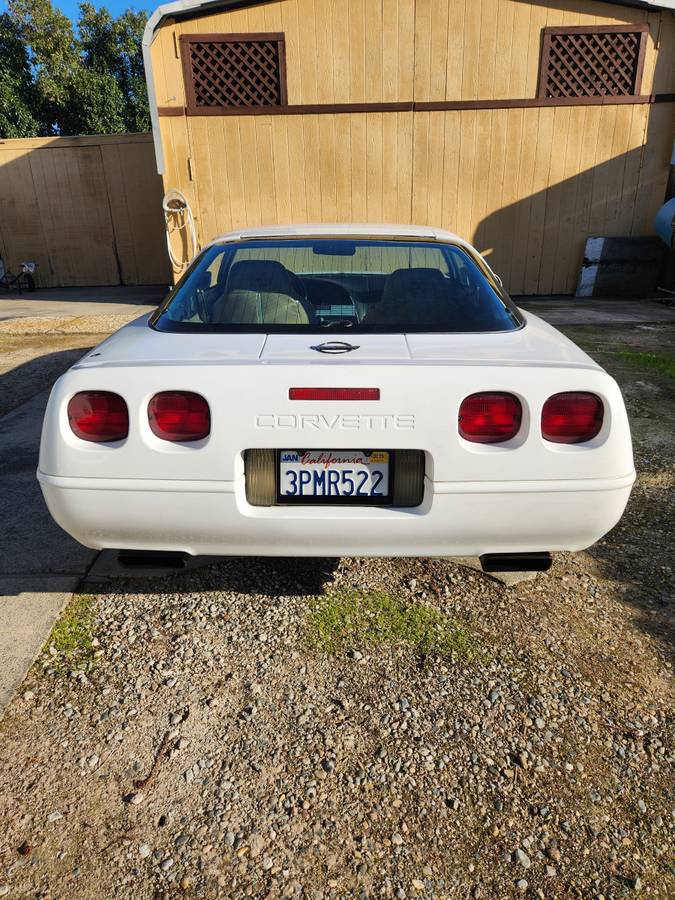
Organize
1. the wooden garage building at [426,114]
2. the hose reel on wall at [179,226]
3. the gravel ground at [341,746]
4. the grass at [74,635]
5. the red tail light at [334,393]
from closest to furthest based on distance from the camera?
the gravel ground at [341,746]
the red tail light at [334,393]
the grass at [74,635]
the wooden garage building at [426,114]
the hose reel on wall at [179,226]

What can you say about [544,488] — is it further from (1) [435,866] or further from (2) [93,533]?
(2) [93,533]

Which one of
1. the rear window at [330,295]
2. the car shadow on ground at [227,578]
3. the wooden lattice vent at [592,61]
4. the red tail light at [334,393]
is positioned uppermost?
the wooden lattice vent at [592,61]

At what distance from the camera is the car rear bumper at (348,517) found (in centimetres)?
178

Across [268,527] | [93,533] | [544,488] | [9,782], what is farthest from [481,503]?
[9,782]

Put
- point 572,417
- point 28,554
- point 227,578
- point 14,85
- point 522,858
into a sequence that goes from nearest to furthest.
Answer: point 522,858 < point 572,417 < point 227,578 < point 28,554 < point 14,85

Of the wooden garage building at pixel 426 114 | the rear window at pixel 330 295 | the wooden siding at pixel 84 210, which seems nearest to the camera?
the rear window at pixel 330 295

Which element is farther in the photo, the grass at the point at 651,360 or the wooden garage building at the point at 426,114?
the wooden garage building at the point at 426,114

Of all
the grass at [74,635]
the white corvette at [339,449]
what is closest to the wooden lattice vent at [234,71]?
the white corvette at [339,449]

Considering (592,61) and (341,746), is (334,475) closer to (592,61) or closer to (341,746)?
(341,746)

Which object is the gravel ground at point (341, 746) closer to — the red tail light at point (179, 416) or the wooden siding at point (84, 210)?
the red tail light at point (179, 416)

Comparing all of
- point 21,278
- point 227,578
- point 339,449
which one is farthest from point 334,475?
point 21,278

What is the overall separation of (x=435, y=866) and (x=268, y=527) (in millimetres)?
964

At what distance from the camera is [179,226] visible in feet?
30.9

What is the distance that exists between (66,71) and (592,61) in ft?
67.1
